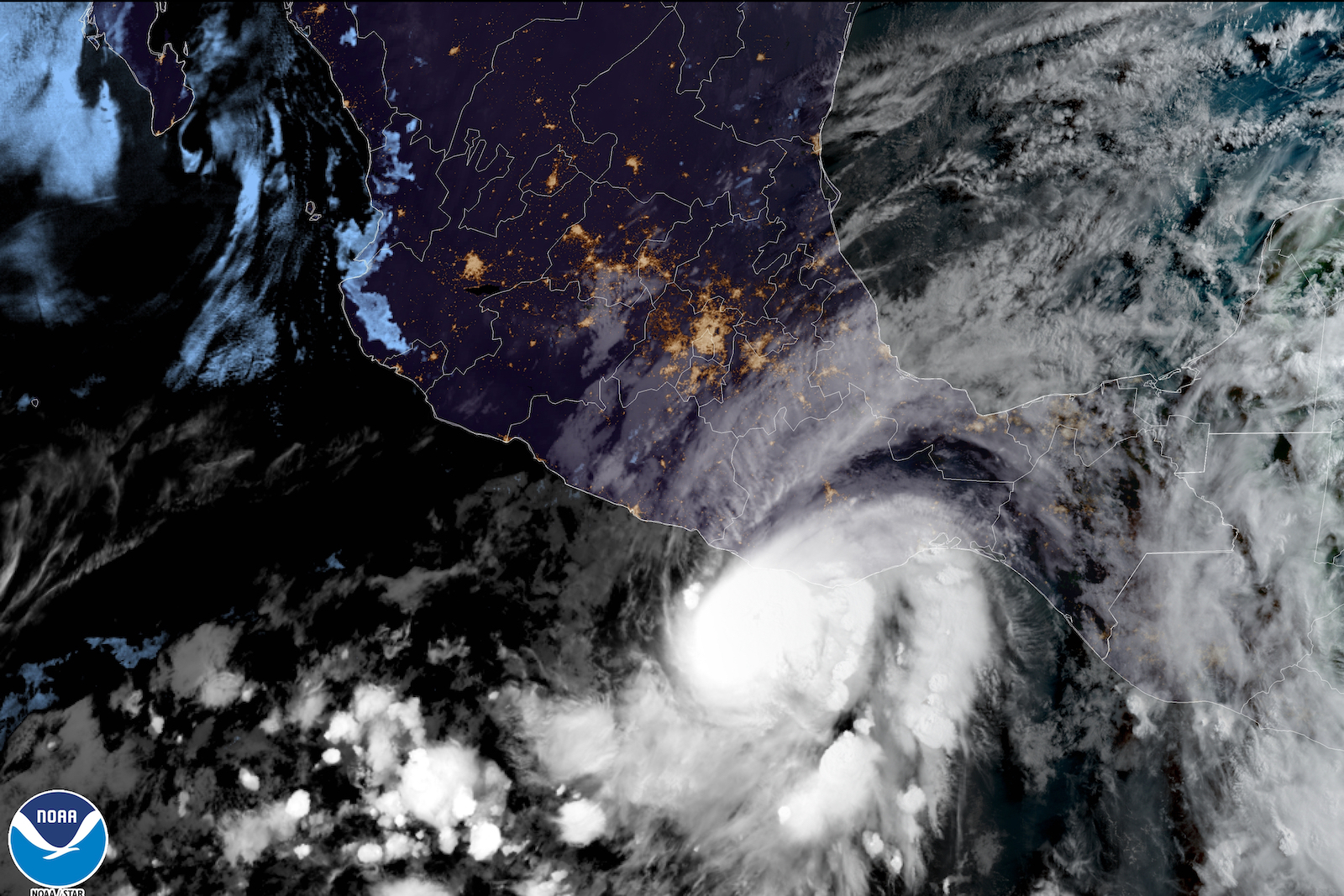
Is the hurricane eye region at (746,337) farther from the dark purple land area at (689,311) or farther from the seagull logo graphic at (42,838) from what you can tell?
the seagull logo graphic at (42,838)

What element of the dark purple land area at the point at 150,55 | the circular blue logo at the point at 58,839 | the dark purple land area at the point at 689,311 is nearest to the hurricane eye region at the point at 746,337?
the dark purple land area at the point at 689,311

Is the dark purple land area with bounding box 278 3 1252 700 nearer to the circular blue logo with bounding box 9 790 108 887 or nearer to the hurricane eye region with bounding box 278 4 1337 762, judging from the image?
the hurricane eye region with bounding box 278 4 1337 762

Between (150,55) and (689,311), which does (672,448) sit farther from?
(150,55)

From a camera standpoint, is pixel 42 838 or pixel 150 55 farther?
pixel 150 55

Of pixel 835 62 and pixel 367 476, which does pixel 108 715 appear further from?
pixel 835 62

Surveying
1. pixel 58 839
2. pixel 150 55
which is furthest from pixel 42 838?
pixel 150 55
